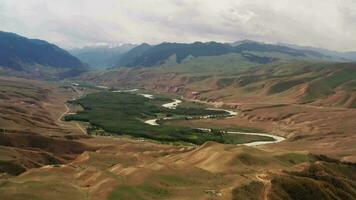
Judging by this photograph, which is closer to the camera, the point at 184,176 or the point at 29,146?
the point at 184,176

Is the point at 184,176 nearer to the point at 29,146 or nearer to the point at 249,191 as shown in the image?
the point at 249,191

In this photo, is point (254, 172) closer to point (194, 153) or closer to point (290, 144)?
point (194, 153)

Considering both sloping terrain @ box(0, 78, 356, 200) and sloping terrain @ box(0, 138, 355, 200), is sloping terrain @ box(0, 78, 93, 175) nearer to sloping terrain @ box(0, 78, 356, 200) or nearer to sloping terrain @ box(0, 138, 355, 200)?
sloping terrain @ box(0, 78, 356, 200)

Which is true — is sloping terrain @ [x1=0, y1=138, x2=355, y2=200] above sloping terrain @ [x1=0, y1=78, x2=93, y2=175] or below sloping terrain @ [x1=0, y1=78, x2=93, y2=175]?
above

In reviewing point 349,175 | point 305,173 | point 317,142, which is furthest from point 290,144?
point 305,173

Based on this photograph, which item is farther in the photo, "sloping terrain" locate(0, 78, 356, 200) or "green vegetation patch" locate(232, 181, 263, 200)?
"sloping terrain" locate(0, 78, 356, 200)

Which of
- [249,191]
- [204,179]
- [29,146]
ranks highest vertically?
[249,191]

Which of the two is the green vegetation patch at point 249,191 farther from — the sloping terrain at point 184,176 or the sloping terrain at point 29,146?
the sloping terrain at point 29,146

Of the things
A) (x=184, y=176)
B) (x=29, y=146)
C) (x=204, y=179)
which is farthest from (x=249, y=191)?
(x=29, y=146)

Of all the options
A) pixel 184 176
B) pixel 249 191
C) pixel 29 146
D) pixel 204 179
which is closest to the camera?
pixel 249 191

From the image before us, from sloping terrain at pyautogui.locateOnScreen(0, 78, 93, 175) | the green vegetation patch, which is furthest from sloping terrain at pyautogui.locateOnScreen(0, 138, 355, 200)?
sloping terrain at pyautogui.locateOnScreen(0, 78, 93, 175)

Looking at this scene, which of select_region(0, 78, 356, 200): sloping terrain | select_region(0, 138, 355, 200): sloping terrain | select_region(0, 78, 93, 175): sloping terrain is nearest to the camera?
select_region(0, 138, 355, 200): sloping terrain
